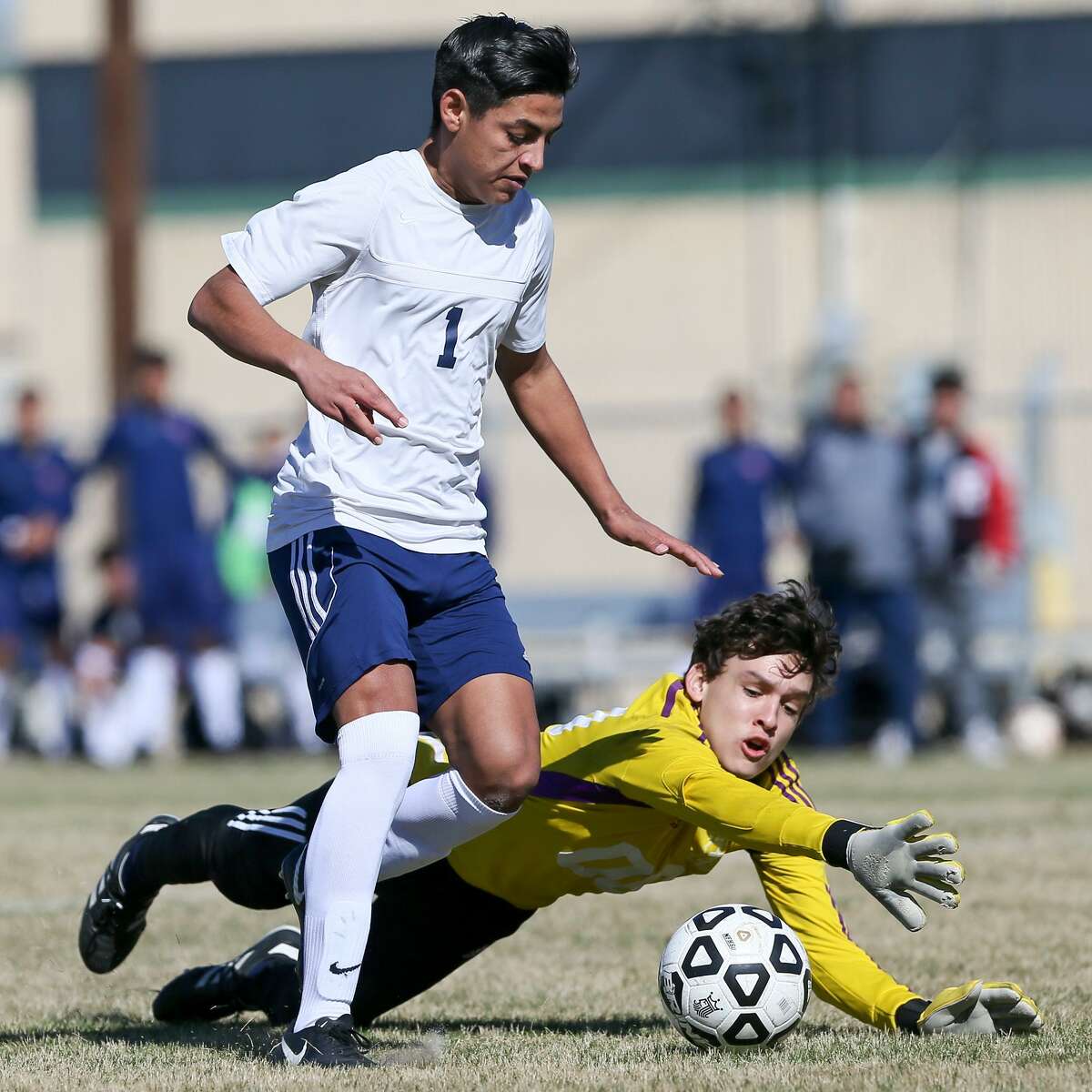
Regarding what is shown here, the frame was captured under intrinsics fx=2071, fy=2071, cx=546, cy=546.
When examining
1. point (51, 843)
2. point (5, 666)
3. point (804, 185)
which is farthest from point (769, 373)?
point (51, 843)

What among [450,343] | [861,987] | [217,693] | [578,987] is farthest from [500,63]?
[217,693]

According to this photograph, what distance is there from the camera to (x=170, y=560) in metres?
12.8

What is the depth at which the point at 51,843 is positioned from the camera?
795cm

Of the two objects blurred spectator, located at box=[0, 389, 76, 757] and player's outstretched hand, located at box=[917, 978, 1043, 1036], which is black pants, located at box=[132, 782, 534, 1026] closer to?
player's outstretched hand, located at box=[917, 978, 1043, 1036]

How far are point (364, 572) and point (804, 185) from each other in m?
17.8

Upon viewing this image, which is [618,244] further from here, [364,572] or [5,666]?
[364,572]

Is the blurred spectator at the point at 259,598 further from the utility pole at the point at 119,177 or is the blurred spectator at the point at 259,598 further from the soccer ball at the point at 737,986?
the soccer ball at the point at 737,986

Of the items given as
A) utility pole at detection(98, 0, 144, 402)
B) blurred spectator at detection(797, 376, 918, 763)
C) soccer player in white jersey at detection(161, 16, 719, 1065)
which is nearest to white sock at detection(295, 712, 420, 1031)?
soccer player in white jersey at detection(161, 16, 719, 1065)

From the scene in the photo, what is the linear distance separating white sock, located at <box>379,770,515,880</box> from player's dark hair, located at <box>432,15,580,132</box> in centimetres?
135

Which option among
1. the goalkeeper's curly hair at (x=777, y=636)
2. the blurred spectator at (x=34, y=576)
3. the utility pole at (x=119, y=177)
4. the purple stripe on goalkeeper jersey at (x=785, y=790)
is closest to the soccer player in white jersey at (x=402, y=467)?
the goalkeeper's curly hair at (x=777, y=636)

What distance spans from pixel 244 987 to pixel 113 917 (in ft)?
1.14

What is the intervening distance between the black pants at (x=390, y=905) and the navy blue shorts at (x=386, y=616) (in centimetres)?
36

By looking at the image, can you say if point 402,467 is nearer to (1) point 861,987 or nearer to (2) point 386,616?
(2) point 386,616

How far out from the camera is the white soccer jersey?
410 cm
